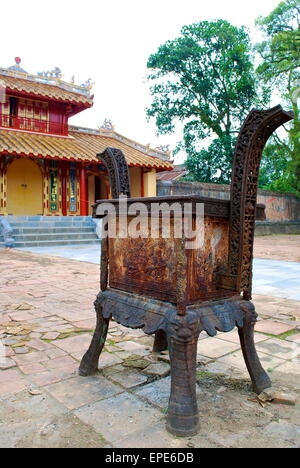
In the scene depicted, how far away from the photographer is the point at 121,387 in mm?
2164

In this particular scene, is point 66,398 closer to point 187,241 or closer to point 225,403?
point 225,403

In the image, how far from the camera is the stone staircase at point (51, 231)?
1224 centimetres

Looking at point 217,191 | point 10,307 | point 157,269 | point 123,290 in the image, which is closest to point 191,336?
point 157,269

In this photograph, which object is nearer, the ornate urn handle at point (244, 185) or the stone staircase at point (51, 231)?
the ornate urn handle at point (244, 185)

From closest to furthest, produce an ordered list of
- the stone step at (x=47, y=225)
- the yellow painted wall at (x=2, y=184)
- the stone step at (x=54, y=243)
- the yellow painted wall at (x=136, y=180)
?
the stone step at (x=54, y=243), the stone step at (x=47, y=225), the yellow painted wall at (x=2, y=184), the yellow painted wall at (x=136, y=180)

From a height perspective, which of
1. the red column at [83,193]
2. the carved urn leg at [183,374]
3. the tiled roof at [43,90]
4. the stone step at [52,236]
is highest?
the tiled roof at [43,90]

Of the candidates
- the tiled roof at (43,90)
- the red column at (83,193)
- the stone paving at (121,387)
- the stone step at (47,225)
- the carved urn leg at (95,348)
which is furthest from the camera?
the red column at (83,193)

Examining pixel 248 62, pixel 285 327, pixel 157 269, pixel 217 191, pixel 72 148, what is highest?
pixel 248 62

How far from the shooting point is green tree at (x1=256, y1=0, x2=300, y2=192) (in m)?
17.9

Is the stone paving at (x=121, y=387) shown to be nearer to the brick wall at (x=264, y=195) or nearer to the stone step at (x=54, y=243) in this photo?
the stone step at (x=54, y=243)

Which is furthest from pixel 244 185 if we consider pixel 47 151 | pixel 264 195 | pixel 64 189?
pixel 264 195

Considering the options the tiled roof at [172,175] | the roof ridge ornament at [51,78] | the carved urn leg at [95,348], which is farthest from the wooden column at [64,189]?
the carved urn leg at [95,348]
